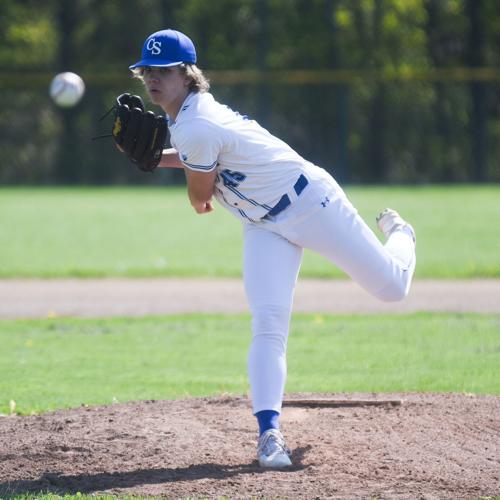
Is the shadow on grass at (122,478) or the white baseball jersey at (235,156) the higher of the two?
the white baseball jersey at (235,156)

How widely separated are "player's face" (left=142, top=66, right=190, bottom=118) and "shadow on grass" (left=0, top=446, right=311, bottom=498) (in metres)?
1.62

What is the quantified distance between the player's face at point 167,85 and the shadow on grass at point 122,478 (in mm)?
1624

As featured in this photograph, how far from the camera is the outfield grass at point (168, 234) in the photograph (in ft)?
37.7

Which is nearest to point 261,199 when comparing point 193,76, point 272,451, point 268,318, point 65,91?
point 268,318

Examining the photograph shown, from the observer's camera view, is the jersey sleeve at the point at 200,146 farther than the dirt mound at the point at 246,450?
Yes

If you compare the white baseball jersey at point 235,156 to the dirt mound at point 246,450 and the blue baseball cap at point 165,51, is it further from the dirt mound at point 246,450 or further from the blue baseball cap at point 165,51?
the dirt mound at point 246,450

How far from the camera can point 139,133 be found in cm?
461

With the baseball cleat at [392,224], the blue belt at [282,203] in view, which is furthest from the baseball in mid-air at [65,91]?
the blue belt at [282,203]

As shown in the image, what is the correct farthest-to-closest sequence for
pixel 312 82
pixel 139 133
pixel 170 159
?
1. pixel 312 82
2. pixel 170 159
3. pixel 139 133

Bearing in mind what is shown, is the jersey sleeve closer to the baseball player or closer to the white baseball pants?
the baseball player

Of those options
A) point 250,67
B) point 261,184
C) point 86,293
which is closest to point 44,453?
point 261,184

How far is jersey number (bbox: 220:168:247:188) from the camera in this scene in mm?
4488

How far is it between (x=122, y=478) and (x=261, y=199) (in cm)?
136

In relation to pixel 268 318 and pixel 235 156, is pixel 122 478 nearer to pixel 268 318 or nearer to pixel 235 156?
pixel 268 318
